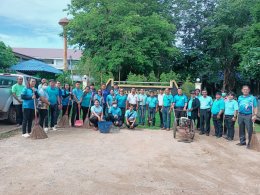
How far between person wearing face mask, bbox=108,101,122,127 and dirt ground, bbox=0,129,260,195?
217 cm

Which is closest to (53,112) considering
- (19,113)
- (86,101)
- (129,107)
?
(19,113)

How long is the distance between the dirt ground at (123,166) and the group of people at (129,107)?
0.98 m

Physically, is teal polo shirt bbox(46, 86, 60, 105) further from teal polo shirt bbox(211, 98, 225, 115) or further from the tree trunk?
the tree trunk

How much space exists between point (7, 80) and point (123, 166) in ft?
23.6

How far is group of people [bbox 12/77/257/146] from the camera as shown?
10031 mm

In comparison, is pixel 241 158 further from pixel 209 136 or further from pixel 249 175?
pixel 209 136

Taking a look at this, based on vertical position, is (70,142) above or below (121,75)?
below

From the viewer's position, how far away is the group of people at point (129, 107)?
1003cm

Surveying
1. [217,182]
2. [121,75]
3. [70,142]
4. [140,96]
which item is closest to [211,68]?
[121,75]

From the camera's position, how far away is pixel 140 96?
46.5 feet

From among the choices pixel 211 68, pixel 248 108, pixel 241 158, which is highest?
pixel 211 68

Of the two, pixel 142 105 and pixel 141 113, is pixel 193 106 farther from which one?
pixel 141 113

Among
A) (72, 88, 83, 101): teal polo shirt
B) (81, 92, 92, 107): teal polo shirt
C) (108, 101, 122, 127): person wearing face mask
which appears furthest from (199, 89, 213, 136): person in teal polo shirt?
(72, 88, 83, 101): teal polo shirt

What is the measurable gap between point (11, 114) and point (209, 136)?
715 cm
